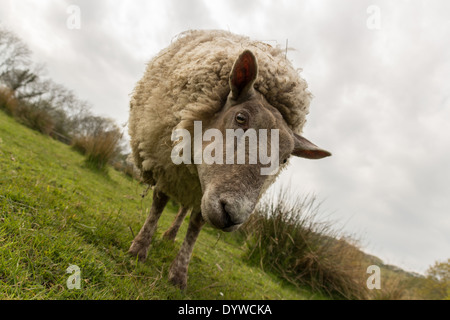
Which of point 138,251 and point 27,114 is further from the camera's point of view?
point 27,114

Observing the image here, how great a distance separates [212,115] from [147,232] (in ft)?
5.02

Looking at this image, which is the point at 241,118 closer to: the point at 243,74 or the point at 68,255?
the point at 243,74

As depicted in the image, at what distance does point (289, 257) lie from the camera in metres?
7.22

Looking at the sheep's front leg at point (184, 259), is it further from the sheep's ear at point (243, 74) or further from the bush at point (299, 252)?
the bush at point (299, 252)

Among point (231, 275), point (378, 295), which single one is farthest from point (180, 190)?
point (378, 295)

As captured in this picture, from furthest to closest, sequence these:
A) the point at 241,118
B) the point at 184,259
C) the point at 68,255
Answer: the point at 184,259 → the point at 241,118 → the point at 68,255

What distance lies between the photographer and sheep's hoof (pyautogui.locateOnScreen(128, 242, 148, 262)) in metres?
3.02

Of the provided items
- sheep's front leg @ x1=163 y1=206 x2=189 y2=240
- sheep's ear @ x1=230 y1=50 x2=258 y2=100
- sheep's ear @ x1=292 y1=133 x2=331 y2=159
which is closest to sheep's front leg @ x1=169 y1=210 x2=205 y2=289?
sheep's front leg @ x1=163 y1=206 x2=189 y2=240

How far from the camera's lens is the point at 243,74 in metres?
2.54

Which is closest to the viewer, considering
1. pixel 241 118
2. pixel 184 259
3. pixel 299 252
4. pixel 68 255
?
pixel 68 255

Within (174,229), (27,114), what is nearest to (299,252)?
(174,229)

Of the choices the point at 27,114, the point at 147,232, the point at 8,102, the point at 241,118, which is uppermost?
the point at 8,102

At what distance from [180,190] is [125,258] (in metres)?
0.88

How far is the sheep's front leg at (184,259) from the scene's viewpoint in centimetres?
312
